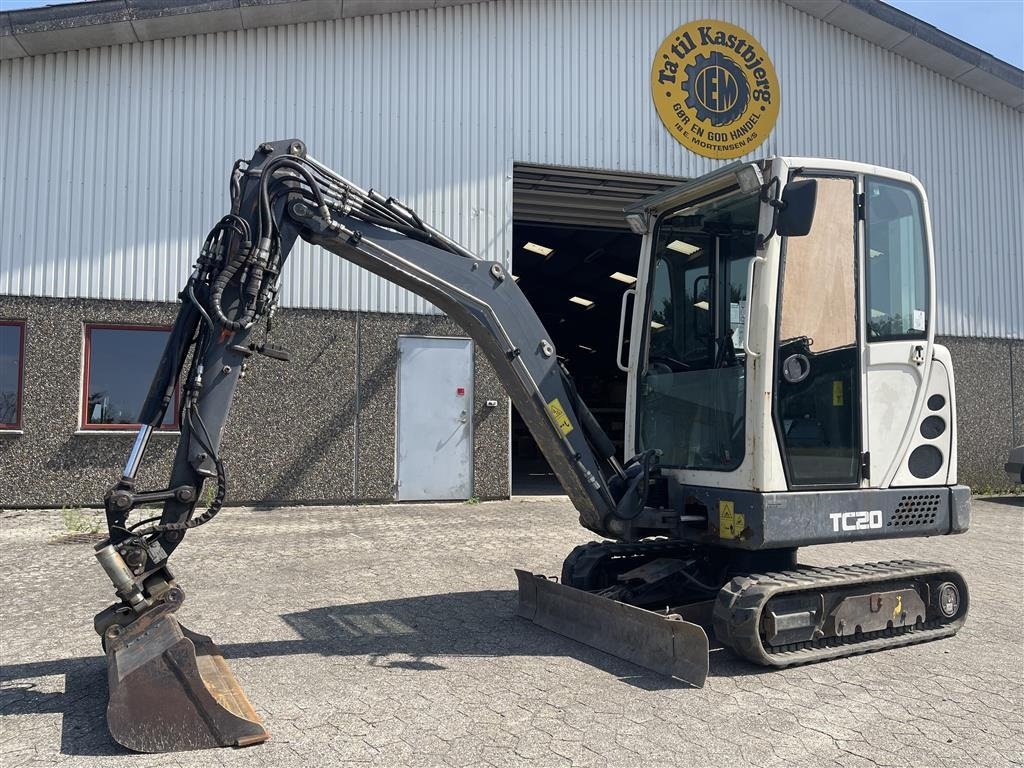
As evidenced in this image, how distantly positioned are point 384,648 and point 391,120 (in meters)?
9.12

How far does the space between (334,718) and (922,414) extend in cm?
433

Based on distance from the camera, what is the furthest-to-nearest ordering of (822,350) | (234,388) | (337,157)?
(337,157) → (822,350) → (234,388)

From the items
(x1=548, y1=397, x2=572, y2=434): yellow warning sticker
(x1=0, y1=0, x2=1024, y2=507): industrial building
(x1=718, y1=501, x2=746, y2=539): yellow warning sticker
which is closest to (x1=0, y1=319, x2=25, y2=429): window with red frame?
(x1=0, y1=0, x2=1024, y2=507): industrial building

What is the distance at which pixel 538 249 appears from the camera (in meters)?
19.9

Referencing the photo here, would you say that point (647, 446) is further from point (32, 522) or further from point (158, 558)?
point (32, 522)

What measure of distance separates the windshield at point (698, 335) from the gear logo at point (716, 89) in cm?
831

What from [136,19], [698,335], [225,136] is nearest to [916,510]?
[698,335]

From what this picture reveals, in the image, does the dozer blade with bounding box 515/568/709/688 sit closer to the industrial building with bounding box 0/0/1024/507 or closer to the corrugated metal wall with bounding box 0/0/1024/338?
the industrial building with bounding box 0/0/1024/507

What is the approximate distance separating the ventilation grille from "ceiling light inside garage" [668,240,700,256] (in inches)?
88.2

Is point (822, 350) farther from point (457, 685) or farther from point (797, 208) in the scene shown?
point (457, 685)

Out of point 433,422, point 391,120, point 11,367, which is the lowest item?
point 433,422

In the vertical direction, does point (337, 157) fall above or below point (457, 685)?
above

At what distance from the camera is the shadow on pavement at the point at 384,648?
4164 mm

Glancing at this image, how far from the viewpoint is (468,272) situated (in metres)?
5.17
